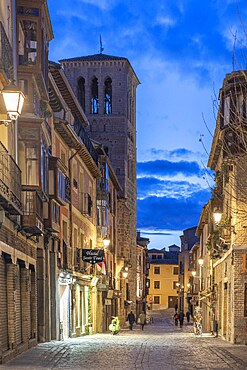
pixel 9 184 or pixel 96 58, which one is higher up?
pixel 96 58

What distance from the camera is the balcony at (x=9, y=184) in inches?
695

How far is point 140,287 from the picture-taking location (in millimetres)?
107875

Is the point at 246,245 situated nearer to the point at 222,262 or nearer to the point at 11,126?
the point at 222,262

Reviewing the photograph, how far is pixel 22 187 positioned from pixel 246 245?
12.2 meters

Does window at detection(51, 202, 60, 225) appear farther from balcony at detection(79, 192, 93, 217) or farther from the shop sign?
the shop sign

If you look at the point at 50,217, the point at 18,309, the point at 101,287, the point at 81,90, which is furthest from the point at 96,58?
the point at 18,309

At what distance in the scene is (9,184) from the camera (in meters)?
18.7

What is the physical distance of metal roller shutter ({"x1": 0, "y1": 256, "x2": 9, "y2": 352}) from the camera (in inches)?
765

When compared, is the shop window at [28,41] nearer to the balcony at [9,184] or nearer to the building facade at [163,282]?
the balcony at [9,184]

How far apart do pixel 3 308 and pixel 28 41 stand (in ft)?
26.3

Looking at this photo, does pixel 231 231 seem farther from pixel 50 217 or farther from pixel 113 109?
pixel 113 109

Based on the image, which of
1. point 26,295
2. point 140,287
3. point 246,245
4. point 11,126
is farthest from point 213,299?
point 140,287

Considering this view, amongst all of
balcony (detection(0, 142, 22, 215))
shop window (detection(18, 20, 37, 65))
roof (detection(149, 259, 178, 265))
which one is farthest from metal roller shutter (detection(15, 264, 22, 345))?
roof (detection(149, 259, 178, 265))

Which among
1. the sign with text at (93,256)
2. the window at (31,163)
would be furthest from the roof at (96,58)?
the window at (31,163)
